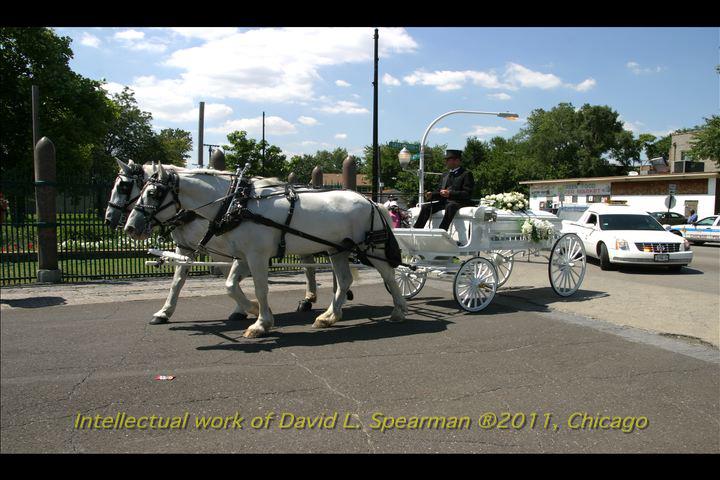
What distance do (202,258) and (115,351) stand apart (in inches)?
340

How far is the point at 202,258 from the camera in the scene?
12.0 meters

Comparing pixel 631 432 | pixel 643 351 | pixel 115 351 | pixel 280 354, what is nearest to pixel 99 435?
pixel 115 351

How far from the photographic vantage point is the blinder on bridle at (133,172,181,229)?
6.16 m

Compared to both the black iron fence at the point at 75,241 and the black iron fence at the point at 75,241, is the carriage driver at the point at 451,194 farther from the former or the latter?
the black iron fence at the point at 75,241

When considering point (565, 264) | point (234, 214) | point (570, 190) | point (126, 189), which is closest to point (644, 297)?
point (565, 264)

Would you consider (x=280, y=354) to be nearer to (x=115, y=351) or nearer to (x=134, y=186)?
(x=115, y=351)

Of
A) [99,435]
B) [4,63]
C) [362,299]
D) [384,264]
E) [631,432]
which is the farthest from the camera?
[4,63]

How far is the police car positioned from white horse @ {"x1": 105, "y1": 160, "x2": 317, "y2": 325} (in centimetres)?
2563

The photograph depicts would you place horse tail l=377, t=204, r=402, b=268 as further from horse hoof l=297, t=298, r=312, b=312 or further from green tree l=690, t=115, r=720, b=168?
green tree l=690, t=115, r=720, b=168

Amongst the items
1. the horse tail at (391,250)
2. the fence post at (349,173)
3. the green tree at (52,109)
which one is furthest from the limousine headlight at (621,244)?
the green tree at (52,109)

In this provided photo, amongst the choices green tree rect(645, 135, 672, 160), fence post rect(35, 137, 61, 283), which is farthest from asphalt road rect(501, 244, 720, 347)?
green tree rect(645, 135, 672, 160)

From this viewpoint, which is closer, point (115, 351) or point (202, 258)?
point (115, 351)

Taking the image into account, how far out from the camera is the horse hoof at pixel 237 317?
7.24 meters

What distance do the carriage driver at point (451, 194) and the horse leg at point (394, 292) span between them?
1.66 metres
